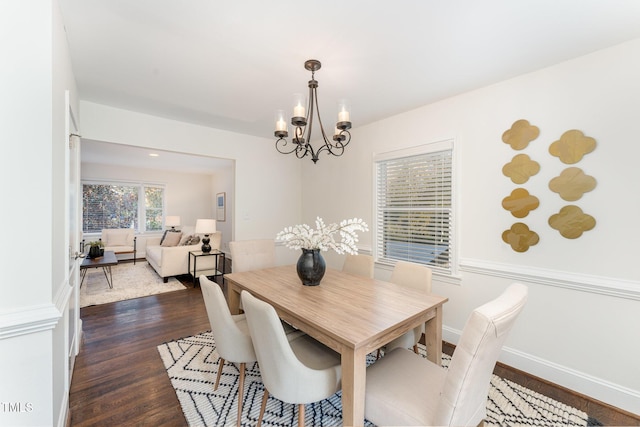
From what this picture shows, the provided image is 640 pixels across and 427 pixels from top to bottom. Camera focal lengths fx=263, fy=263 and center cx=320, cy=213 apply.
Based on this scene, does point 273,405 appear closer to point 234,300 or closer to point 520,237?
point 234,300

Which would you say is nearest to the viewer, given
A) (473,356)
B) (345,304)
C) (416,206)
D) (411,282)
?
(473,356)

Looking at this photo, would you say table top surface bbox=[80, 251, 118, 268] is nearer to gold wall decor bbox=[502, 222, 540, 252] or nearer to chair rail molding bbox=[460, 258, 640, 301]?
chair rail molding bbox=[460, 258, 640, 301]

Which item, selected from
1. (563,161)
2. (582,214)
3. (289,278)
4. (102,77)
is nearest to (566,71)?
(563,161)

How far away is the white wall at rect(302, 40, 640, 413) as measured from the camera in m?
1.77

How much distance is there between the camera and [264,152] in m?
4.17

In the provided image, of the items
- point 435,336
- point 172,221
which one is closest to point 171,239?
point 172,221

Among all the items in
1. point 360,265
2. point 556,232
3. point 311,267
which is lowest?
point 360,265

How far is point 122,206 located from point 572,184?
Result: 8434 mm

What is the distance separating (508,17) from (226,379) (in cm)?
308

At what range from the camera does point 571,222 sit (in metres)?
1.96

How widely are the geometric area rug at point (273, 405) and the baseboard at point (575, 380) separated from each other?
0.82 feet

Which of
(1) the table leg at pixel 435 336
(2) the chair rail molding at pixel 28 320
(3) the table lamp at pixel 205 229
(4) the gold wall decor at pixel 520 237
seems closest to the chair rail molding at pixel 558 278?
(4) the gold wall decor at pixel 520 237

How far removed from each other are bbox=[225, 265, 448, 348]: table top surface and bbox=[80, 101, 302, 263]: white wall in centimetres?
187

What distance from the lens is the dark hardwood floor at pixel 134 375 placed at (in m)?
1.70
